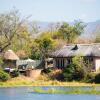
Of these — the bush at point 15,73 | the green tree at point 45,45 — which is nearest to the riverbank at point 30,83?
the bush at point 15,73

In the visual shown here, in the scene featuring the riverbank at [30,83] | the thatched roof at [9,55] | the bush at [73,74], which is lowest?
the riverbank at [30,83]

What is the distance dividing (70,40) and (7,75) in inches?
1526

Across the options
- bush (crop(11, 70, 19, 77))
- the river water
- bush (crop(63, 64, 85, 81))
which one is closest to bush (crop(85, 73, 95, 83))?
bush (crop(63, 64, 85, 81))

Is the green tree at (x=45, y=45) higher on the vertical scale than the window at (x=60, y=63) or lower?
higher

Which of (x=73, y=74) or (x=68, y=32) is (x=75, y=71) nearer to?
(x=73, y=74)

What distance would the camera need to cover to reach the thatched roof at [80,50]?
8350 centimetres

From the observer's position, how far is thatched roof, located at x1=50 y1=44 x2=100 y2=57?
83.5 meters

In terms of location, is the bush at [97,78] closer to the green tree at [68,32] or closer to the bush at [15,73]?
the bush at [15,73]

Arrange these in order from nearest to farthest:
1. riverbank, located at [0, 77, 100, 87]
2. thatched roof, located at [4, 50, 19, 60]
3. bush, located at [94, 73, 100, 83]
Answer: riverbank, located at [0, 77, 100, 87] < bush, located at [94, 73, 100, 83] < thatched roof, located at [4, 50, 19, 60]

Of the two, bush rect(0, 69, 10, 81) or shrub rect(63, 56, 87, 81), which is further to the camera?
shrub rect(63, 56, 87, 81)

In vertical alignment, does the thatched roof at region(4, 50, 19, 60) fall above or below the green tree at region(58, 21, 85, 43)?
below

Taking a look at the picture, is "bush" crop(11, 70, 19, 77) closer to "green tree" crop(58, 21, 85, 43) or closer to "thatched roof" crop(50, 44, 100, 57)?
"thatched roof" crop(50, 44, 100, 57)

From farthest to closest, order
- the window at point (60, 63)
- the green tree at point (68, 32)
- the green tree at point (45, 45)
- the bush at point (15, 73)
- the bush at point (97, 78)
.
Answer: the green tree at point (68, 32)
the green tree at point (45, 45)
the window at point (60, 63)
the bush at point (15, 73)
the bush at point (97, 78)

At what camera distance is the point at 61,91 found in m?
61.9
